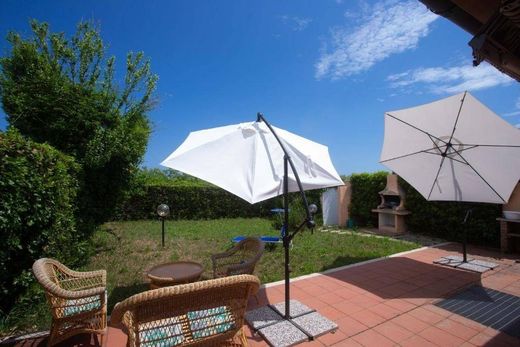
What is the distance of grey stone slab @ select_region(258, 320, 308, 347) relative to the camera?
2973 millimetres

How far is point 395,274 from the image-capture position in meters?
5.27

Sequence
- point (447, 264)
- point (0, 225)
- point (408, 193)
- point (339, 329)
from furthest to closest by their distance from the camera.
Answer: point (408, 193) → point (447, 264) → point (339, 329) → point (0, 225)

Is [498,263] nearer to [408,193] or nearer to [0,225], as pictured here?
[408,193]

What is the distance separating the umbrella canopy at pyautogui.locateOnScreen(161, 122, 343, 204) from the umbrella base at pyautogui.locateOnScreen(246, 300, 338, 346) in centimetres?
165

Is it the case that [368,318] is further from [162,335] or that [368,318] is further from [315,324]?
[162,335]

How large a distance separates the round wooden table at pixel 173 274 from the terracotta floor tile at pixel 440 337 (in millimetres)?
2998

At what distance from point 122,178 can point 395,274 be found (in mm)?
7040

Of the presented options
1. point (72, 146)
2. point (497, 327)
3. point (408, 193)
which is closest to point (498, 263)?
point (497, 327)

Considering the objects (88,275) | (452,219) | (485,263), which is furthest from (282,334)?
(452,219)

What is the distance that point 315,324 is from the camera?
10.9ft

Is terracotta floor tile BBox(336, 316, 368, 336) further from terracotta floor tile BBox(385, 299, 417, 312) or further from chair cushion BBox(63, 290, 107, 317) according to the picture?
chair cushion BBox(63, 290, 107, 317)

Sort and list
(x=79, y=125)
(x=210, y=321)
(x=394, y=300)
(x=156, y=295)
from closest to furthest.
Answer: (x=156, y=295) → (x=210, y=321) → (x=394, y=300) → (x=79, y=125)

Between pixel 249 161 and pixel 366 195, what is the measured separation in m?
9.47

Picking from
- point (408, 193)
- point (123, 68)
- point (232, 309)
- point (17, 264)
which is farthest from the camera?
point (123, 68)
